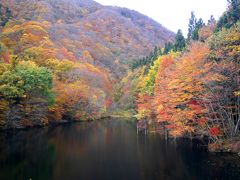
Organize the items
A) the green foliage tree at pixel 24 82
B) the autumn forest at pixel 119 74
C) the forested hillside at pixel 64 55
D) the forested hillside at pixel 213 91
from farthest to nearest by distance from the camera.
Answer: the forested hillside at pixel 64 55 < the green foliage tree at pixel 24 82 < the autumn forest at pixel 119 74 < the forested hillside at pixel 213 91

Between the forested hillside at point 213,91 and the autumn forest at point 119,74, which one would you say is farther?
the autumn forest at point 119,74

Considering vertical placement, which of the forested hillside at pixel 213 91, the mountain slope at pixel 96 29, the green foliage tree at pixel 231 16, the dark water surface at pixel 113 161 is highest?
the mountain slope at pixel 96 29

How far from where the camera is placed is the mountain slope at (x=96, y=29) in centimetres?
11638

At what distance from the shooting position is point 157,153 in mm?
26828

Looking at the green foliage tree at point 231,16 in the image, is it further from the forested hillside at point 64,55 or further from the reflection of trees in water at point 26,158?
the forested hillside at point 64,55

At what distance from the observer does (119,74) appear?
4350 inches

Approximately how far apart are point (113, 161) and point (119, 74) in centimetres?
8767

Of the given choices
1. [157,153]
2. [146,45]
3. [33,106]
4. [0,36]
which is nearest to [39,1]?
[146,45]

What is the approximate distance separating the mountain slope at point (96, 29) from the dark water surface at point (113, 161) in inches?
3051

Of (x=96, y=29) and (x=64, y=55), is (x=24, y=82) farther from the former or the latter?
(x=96, y=29)

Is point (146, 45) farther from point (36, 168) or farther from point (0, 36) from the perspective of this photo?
point (36, 168)

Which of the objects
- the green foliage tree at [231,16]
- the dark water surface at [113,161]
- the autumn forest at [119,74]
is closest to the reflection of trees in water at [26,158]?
the dark water surface at [113,161]

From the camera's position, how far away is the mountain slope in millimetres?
116375

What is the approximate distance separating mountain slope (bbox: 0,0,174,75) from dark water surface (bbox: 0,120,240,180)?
3051 inches
